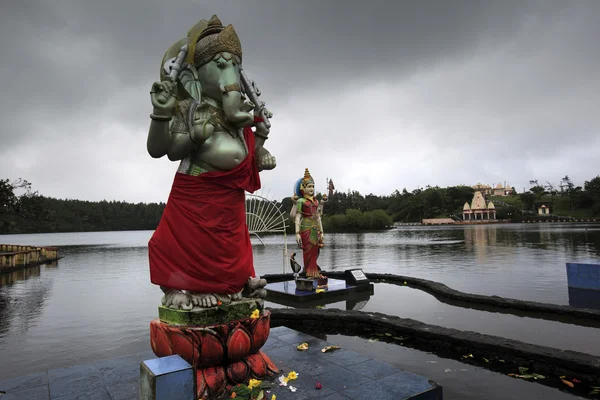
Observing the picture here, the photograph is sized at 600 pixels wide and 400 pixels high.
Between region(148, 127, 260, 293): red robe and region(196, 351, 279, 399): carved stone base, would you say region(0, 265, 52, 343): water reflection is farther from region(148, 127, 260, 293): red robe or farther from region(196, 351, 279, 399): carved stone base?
region(196, 351, 279, 399): carved stone base

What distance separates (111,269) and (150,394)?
1521 cm

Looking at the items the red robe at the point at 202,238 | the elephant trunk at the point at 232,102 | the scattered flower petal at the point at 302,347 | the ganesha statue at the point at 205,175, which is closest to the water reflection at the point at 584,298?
the scattered flower petal at the point at 302,347

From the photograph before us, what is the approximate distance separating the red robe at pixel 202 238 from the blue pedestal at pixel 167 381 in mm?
999

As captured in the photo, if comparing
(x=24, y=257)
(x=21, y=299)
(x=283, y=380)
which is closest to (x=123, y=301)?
(x=21, y=299)

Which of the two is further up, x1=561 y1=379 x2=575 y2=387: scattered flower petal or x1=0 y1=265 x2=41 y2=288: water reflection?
x1=0 y1=265 x2=41 y2=288: water reflection

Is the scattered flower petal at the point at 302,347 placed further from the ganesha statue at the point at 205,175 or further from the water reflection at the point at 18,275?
the water reflection at the point at 18,275

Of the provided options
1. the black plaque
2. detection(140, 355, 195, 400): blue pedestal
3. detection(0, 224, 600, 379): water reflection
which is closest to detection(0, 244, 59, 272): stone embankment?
detection(0, 224, 600, 379): water reflection

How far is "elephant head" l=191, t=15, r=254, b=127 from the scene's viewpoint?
10.7 ft

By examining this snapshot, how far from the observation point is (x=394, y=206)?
246ft

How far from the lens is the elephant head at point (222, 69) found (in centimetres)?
327

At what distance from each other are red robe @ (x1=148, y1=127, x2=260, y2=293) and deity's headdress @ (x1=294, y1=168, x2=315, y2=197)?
6.29 m

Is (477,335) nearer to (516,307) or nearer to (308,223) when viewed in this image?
(516,307)

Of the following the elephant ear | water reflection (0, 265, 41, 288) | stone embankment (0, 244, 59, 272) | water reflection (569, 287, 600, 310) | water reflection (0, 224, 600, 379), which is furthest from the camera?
stone embankment (0, 244, 59, 272)

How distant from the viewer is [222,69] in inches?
131
